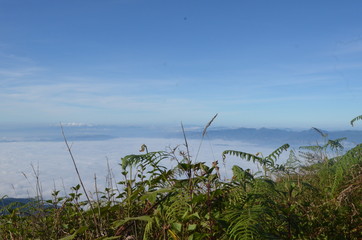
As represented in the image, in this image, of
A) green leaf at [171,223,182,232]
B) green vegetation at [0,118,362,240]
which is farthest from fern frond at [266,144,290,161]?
green leaf at [171,223,182,232]

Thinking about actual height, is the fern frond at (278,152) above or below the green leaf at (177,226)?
above

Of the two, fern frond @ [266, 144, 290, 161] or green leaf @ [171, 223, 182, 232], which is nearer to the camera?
green leaf @ [171, 223, 182, 232]

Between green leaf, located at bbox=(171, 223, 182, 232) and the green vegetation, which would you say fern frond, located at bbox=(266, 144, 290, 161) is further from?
green leaf, located at bbox=(171, 223, 182, 232)

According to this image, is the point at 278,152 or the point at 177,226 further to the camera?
the point at 278,152

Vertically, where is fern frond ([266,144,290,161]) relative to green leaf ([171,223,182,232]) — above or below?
above

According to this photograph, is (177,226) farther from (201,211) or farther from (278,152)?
(278,152)

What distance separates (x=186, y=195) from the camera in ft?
7.59

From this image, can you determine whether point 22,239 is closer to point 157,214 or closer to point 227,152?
point 157,214

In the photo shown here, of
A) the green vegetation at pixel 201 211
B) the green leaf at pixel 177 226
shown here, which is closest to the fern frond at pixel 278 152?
the green vegetation at pixel 201 211

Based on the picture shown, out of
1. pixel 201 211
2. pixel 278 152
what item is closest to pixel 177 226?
pixel 201 211

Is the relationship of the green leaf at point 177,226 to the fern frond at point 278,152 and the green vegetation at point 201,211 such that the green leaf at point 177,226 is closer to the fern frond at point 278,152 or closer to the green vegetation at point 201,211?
the green vegetation at point 201,211

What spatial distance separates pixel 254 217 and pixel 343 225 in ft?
5.43

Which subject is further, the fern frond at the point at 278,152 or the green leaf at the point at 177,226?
the fern frond at the point at 278,152

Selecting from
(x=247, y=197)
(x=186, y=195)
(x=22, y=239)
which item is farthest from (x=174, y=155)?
(x=22, y=239)
